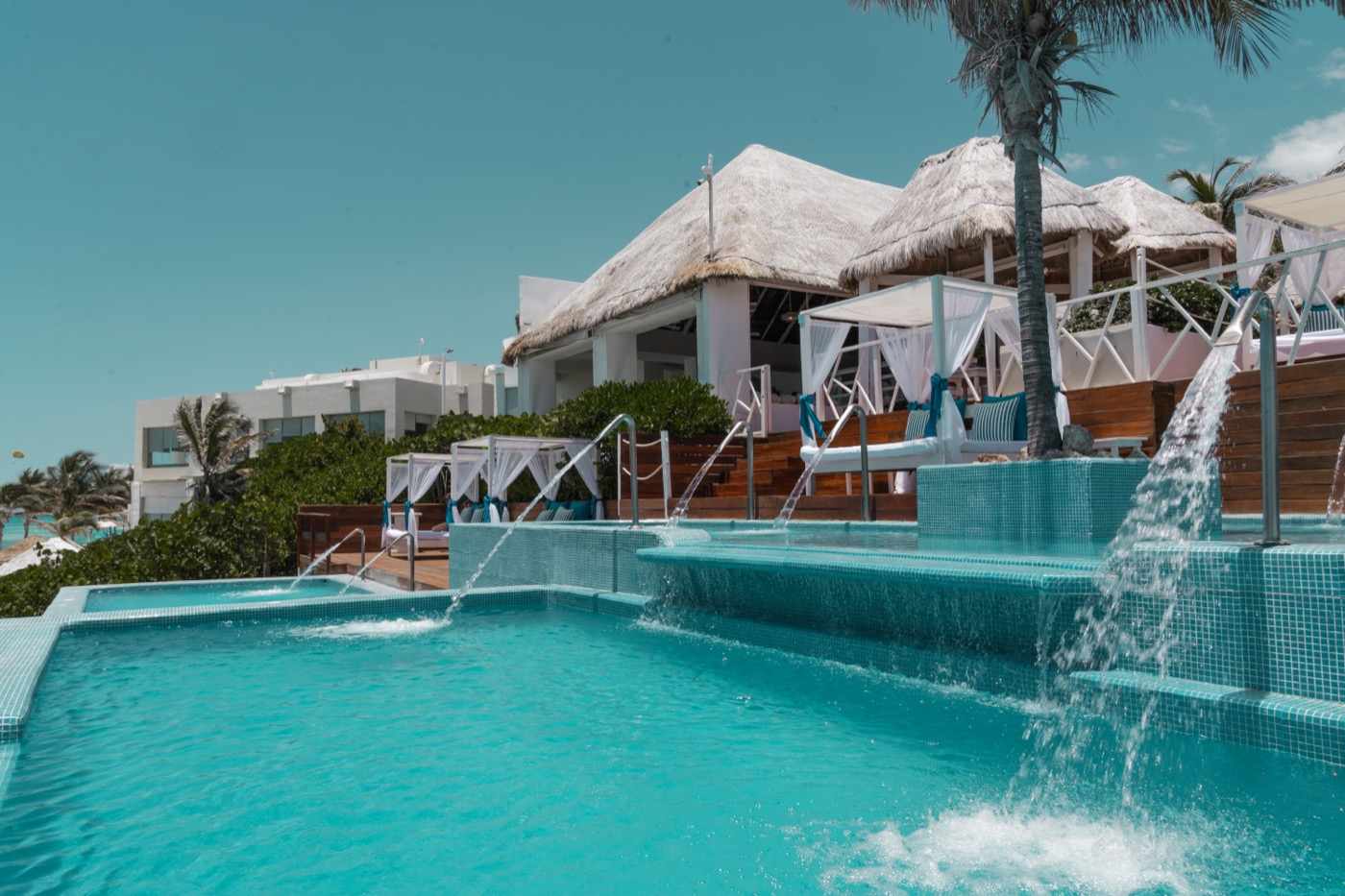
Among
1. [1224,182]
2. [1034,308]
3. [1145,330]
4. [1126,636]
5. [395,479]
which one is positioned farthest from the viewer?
[1224,182]

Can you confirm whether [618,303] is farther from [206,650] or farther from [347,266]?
[206,650]

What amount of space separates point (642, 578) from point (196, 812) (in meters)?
3.74

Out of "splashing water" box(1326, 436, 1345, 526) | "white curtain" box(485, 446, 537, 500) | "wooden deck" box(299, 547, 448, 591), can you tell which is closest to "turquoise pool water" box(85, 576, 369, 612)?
"wooden deck" box(299, 547, 448, 591)

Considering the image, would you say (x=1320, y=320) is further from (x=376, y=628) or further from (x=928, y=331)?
(x=376, y=628)

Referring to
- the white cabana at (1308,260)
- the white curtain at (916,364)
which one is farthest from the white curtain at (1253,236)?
the white curtain at (916,364)

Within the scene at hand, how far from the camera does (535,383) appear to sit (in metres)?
22.9

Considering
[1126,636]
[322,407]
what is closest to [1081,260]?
[1126,636]

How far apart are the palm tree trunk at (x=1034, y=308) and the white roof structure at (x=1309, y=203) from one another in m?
2.79

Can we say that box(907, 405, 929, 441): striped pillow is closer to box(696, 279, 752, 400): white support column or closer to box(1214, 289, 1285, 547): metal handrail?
box(1214, 289, 1285, 547): metal handrail

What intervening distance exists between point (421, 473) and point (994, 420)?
8589mm

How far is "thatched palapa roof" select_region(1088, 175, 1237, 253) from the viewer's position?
14.4 m

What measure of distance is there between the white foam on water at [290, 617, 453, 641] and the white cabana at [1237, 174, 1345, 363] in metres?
6.68

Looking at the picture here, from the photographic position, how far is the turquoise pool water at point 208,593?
861 cm

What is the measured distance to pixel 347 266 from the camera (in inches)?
991
